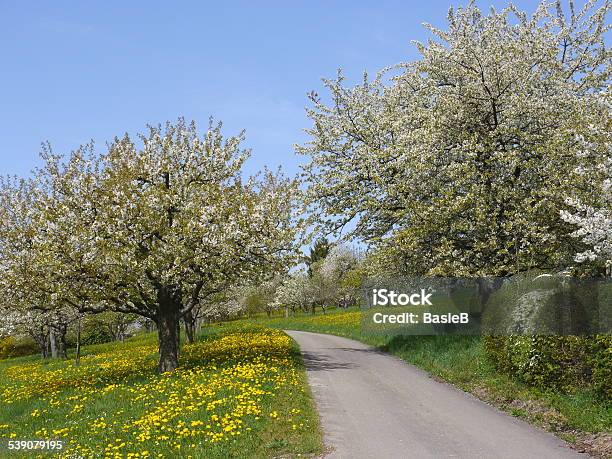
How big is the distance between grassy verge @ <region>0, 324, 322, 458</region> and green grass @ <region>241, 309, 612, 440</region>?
4.70m

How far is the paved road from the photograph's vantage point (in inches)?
380

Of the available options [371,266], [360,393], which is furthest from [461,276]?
[360,393]

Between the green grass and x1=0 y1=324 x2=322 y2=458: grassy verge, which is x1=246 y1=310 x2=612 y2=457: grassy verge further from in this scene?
x1=0 y1=324 x2=322 y2=458: grassy verge

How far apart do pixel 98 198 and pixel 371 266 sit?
38.9ft

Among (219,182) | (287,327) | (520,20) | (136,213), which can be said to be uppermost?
(520,20)

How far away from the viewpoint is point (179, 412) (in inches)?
476

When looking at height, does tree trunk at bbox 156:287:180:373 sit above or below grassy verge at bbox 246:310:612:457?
above

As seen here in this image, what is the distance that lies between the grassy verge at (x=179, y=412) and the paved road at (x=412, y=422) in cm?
66

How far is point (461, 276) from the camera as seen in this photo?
64.4 feet

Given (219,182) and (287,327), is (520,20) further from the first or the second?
(287,327)

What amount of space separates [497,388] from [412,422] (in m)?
3.51

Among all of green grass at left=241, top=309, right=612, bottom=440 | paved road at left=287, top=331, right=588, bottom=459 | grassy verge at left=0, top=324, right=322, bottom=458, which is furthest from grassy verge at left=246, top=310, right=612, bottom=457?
grassy verge at left=0, top=324, right=322, bottom=458

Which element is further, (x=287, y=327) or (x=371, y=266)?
(x=287, y=327)

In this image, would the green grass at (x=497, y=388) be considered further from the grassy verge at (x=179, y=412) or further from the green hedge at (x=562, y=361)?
the grassy verge at (x=179, y=412)
